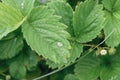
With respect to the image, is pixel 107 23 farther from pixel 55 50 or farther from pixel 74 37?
pixel 55 50

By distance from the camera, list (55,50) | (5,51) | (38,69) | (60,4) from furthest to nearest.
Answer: (38,69) < (5,51) < (60,4) < (55,50)

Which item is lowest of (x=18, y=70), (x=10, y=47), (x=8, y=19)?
(x=18, y=70)

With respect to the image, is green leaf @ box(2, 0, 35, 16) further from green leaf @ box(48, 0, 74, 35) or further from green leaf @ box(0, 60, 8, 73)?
green leaf @ box(0, 60, 8, 73)

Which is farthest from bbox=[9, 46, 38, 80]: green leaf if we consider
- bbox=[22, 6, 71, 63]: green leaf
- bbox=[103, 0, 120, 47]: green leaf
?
bbox=[103, 0, 120, 47]: green leaf

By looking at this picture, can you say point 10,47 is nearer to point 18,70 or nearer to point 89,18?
point 18,70

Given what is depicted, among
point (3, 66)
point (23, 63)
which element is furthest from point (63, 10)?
point (3, 66)

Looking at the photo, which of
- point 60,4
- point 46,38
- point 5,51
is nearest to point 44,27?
point 46,38

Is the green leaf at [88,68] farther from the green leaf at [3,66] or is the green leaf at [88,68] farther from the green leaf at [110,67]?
the green leaf at [3,66]
